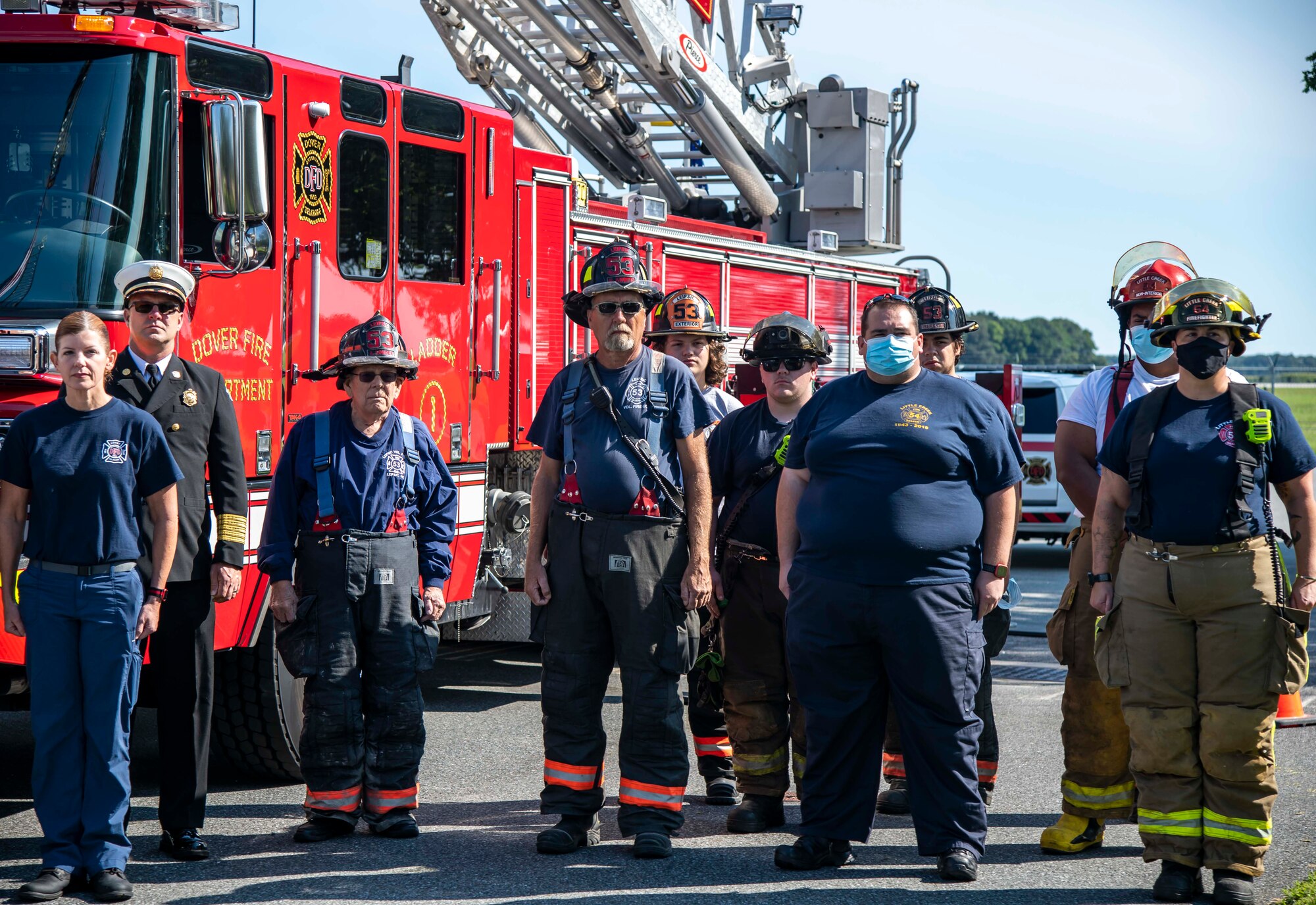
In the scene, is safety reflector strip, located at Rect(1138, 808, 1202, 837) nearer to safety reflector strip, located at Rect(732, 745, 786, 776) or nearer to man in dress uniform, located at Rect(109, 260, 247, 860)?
safety reflector strip, located at Rect(732, 745, 786, 776)

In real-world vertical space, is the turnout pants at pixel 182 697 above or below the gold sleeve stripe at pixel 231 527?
below

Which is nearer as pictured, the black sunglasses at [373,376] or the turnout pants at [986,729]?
the black sunglasses at [373,376]

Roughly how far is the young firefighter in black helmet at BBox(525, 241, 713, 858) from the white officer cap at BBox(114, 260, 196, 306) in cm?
140

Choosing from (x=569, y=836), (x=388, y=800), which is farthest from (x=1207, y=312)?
(x=388, y=800)

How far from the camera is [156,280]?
5125 millimetres

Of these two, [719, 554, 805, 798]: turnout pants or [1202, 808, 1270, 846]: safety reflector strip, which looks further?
[719, 554, 805, 798]: turnout pants

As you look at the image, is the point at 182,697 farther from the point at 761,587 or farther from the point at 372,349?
the point at 761,587

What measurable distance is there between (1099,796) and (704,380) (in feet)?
8.60

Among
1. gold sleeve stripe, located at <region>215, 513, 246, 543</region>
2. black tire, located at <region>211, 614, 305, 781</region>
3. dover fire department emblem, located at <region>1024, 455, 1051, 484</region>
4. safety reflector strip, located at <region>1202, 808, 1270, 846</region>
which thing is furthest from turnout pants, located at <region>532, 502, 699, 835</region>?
dover fire department emblem, located at <region>1024, 455, 1051, 484</region>

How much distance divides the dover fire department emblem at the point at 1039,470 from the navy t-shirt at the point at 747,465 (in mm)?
9318

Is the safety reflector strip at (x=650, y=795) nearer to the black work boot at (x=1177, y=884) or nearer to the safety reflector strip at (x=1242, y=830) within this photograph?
the black work boot at (x=1177, y=884)

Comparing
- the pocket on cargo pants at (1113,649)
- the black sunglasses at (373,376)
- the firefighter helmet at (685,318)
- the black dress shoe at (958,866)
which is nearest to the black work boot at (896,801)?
the black dress shoe at (958,866)

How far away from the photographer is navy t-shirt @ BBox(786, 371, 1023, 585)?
16.2ft

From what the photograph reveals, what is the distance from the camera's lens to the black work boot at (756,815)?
5.65 m
